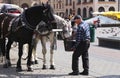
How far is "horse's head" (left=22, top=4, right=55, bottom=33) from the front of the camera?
13727 mm

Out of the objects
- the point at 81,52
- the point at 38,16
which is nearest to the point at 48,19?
the point at 38,16

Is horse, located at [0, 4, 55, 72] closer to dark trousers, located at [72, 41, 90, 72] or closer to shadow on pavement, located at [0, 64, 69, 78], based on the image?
shadow on pavement, located at [0, 64, 69, 78]

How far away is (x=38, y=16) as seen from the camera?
46.2ft

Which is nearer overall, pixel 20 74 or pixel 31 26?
pixel 20 74

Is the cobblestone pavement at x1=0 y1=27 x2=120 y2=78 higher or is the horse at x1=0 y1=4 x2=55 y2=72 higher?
the horse at x1=0 y1=4 x2=55 y2=72

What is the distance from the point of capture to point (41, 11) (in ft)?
46.0

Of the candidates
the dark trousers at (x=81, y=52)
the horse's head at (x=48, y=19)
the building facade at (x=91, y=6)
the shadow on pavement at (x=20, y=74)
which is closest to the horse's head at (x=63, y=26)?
the horse's head at (x=48, y=19)

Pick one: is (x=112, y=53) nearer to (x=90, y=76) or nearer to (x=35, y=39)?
(x=35, y=39)

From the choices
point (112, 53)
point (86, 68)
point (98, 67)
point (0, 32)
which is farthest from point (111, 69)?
point (112, 53)

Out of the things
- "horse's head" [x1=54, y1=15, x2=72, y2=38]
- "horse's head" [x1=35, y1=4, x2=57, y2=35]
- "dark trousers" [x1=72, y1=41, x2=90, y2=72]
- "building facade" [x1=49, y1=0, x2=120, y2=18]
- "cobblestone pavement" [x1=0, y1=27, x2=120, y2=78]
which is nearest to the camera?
"dark trousers" [x1=72, y1=41, x2=90, y2=72]

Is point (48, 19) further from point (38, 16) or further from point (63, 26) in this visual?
point (63, 26)

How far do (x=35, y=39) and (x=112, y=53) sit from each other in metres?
6.43

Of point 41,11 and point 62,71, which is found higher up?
point 41,11

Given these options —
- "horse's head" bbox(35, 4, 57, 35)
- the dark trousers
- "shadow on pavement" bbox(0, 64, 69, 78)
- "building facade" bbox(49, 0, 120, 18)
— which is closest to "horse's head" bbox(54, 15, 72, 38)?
"horse's head" bbox(35, 4, 57, 35)
